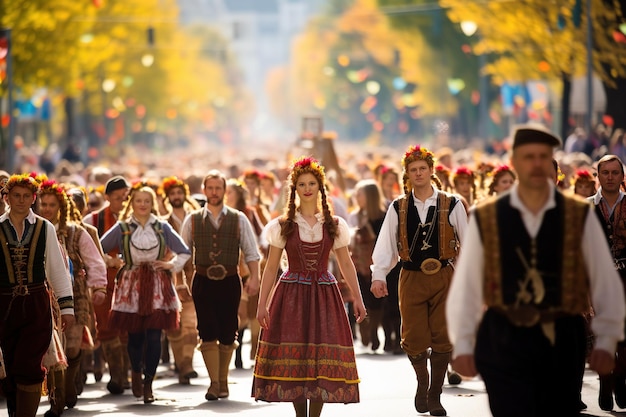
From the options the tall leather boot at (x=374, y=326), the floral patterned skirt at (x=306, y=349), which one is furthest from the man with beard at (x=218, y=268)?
the tall leather boot at (x=374, y=326)

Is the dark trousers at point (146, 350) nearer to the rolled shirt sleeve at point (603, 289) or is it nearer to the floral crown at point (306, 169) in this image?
the floral crown at point (306, 169)

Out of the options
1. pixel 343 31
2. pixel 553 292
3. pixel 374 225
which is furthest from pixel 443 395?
pixel 343 31

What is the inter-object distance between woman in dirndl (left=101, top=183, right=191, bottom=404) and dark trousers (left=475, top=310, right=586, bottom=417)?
6127mm

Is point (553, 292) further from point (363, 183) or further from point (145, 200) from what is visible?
point (363, 183)

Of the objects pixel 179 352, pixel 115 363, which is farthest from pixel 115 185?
pixel 115 363

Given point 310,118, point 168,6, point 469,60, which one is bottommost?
point 310,118

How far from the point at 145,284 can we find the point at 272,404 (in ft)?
4.85

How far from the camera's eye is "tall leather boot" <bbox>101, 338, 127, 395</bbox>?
45.8 feet

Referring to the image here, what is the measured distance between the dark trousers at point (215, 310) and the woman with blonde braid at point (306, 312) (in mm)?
2278

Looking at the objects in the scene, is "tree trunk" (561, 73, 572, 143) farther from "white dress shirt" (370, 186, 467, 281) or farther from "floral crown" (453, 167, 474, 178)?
"white dress shirt" (370, 186, 467, 281)

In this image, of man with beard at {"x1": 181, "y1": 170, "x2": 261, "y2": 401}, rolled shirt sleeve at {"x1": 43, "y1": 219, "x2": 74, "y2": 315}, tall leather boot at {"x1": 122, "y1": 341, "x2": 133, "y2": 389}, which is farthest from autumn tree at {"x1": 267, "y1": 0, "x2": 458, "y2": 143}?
rolled shirt sleeve at {"x1": 43, "y1": 219, "x2": 74, "y2": 315}

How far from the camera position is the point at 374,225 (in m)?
17.0

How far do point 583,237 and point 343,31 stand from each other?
10156 cm

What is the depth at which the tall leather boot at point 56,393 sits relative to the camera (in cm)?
1200
